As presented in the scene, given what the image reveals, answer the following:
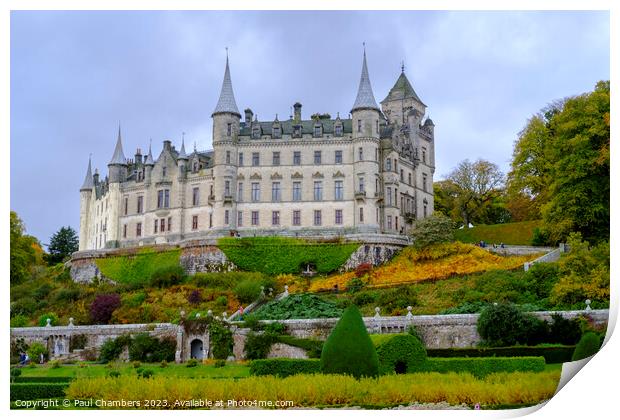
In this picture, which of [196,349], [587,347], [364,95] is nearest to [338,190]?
[364,95]

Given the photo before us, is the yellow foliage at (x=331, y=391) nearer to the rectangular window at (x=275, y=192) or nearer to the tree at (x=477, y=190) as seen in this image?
the rectangular window at (x=275, y=192)

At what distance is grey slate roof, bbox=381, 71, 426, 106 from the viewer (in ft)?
187

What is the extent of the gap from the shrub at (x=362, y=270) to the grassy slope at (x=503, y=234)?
8338 mm

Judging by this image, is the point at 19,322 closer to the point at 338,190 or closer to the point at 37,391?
the point at 37,391

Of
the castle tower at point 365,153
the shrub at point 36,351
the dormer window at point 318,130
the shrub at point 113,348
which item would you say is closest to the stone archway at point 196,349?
the shrub at point 113,348

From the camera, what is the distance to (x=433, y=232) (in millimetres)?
44031

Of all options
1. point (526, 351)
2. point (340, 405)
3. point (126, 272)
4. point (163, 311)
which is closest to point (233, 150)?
point (126, 272)

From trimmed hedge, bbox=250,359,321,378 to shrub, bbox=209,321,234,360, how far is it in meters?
8.15

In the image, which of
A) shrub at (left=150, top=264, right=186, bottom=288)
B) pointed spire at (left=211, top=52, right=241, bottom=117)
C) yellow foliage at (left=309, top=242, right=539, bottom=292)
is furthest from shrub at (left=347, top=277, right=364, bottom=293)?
pointed spire at (left=211, top=52, right=241, bottom=117)

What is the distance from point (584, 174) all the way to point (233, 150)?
23.0 meters

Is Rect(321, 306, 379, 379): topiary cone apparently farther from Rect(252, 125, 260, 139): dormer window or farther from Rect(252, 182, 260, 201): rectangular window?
Rect(252, 125, 260, 139): dormer window

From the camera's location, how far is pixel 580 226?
3581 cm

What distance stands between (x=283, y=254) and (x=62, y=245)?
82.7 ft

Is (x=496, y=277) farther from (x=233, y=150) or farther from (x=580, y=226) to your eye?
(x=233, y=150)
